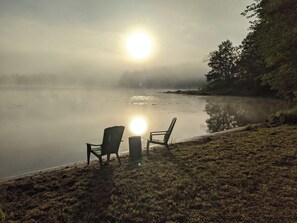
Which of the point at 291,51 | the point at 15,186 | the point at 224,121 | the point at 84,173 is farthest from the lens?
the point at 224,121

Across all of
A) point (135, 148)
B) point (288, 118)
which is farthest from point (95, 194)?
point (288, 118)

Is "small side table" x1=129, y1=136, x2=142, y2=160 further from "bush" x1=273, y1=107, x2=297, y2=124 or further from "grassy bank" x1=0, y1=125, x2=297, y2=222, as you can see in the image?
"bush" x1=273, y1=107, x2=297, y2=124

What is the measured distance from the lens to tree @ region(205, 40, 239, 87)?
71438mm

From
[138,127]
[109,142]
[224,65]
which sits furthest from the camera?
[224,65]

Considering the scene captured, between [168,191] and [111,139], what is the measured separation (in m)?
2.84

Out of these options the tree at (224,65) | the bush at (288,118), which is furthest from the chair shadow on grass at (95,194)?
the tree at (224,65)

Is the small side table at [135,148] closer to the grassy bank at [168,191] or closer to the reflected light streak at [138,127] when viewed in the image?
the grassy bank at [168,191]

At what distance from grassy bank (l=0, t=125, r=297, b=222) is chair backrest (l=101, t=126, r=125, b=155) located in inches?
19.6

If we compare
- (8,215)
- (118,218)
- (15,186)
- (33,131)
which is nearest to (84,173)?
(15,186)

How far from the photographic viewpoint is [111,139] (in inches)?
279

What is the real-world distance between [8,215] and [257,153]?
278 inches

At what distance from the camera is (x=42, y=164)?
8.57 meters

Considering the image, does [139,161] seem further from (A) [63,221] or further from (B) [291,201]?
(B) [291,201]

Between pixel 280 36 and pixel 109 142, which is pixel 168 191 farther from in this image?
pixel 280 36
